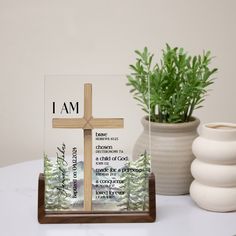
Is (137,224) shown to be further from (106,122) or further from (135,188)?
(106,122)

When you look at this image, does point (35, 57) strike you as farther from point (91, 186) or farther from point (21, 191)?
point (91, 186)

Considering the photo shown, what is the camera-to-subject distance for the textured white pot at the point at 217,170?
123 centimetres

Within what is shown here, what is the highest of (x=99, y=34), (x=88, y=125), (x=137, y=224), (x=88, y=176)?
(x=99, y=34)

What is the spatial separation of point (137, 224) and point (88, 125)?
24 centimetres

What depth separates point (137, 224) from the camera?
1.18 metres

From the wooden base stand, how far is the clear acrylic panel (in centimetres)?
1

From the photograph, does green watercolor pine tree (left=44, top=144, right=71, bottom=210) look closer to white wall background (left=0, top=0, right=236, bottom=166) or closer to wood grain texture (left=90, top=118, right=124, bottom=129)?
wood grain texture (left=90, top=118, right=124, bottom=129)

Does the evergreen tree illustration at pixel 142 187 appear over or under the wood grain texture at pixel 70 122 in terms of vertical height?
under

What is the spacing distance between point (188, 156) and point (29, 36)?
112 cm

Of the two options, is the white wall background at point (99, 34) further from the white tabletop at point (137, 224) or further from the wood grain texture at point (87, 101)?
the wood grain texture at point (87, 101)

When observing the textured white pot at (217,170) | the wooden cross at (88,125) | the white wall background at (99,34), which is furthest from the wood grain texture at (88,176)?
the white wall background at (99,34)

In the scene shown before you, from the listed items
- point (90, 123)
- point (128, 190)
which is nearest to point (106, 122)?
point (90, 123)

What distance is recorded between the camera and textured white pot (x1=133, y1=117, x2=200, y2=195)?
133 centimetres

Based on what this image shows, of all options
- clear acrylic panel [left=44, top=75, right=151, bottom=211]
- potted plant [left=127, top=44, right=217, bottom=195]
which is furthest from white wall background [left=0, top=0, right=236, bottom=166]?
clear acrylic panel [left=44, top=75, right=151, bottom=211]
